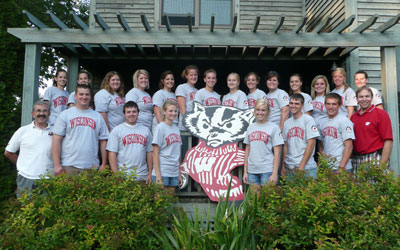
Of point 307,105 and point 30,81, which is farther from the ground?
point 30,81

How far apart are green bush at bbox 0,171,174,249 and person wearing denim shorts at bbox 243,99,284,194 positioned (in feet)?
4.18

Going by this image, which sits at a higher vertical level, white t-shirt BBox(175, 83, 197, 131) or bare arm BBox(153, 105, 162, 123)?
white t-shirt BBox(175, 83, 197, 131)

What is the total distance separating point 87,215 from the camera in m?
3.50

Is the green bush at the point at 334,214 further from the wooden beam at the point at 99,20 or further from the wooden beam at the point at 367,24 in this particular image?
the wooden beam at the point at 99,20

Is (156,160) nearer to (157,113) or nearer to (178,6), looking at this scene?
(157,113)

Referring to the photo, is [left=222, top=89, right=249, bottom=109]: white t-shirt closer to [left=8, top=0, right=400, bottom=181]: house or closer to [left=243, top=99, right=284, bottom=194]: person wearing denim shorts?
[left=243, top=99, right=284, bottom=194]: person wearing denim shorts

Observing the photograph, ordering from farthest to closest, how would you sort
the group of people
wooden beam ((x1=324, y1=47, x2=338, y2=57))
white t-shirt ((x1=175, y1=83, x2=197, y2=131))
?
wooden beam ((x1=324, y1=47, x2=338, y2=57)) < white t-shirt ((x1=175, y1=83, x2=197, y2=131)) < the group of people

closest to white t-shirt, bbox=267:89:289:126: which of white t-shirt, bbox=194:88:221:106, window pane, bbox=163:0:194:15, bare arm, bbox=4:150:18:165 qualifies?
white t-shirt, bbox=194:88:221:106

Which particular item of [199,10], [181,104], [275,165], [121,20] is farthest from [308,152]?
[199,10]

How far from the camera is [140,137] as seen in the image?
14.3ft

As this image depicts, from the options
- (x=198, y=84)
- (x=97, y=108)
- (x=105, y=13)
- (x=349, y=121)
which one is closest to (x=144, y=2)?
(x=105, y=13)

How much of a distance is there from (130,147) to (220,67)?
14.7 ft

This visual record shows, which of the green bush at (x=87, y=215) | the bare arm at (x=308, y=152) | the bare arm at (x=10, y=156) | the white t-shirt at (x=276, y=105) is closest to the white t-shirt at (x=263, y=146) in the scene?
the bare arm at (x=308, y=152)

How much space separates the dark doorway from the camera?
7770 mm
